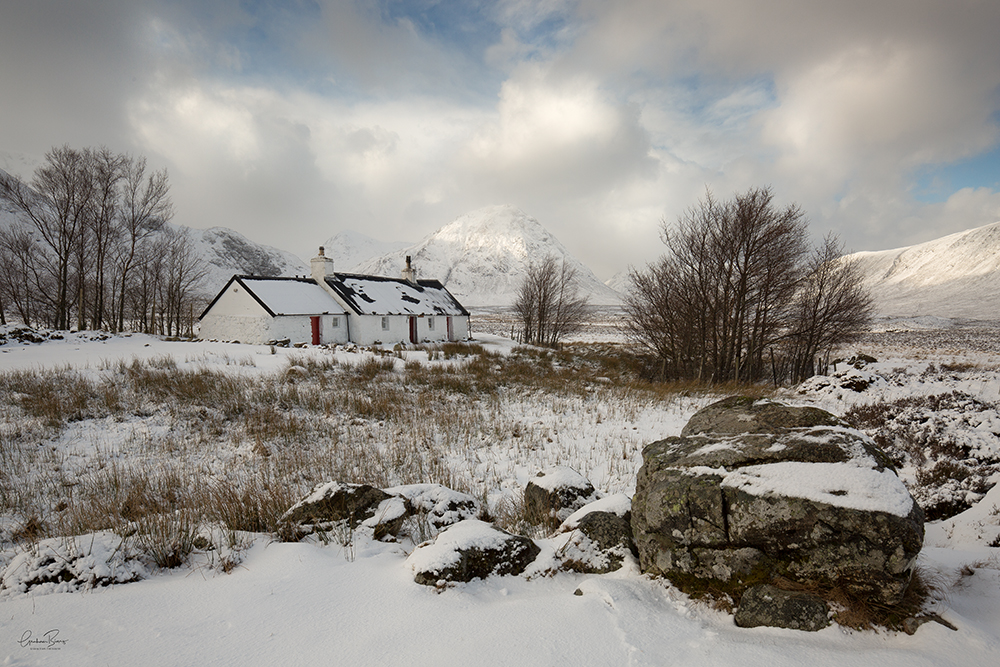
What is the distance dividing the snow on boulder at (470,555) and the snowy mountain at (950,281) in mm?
154869

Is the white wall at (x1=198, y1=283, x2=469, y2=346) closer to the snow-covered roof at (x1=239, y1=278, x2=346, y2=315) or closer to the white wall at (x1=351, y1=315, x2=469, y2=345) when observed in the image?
the white wall at (x1=351, y1=315, x2=469, y2=345)

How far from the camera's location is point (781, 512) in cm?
279

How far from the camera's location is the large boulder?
2.58 meters

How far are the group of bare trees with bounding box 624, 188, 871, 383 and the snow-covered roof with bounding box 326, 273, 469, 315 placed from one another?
18.5 metres

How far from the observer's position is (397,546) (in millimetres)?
3980

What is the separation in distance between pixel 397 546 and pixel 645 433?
673 cm

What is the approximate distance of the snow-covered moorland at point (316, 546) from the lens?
241cm

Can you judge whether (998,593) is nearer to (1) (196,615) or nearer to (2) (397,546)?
(2) (397,546)

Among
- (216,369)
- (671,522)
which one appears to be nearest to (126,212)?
(216,369)

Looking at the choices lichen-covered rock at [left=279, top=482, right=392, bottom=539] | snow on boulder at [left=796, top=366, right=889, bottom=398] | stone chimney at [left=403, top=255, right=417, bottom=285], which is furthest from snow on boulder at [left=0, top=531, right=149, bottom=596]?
stone chimney at [left=403, top=255, right=417, bottom=285]

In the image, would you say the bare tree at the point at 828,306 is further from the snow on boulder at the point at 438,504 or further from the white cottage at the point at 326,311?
the white cottage at the point at 326,311

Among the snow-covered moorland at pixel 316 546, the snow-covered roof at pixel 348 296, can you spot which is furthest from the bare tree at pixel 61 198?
the snow-covered moorland at pixel 316 546

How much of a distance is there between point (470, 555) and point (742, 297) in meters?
17.5

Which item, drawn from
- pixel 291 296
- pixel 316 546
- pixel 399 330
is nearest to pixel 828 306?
pixel 316 546
